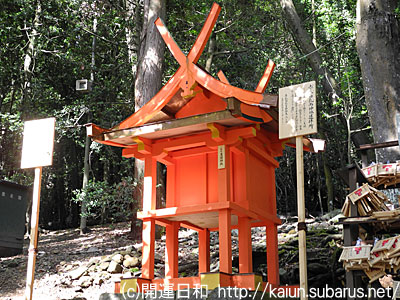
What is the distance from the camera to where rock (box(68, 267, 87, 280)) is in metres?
10.1

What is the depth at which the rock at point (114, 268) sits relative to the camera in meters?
9.92

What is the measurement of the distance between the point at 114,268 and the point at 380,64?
6690 mm

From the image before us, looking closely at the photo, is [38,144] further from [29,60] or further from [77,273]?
[29,60]

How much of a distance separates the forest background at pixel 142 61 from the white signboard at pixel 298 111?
22.8 ft

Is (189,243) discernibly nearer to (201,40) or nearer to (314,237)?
(314,237)

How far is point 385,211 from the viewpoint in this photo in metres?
5.36

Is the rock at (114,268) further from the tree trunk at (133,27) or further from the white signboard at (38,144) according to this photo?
the tree trunk at (133,27)

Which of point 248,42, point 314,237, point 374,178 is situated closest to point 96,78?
point 248,42

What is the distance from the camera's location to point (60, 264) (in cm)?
1134

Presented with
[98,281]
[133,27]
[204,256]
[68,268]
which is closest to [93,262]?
[68,268]

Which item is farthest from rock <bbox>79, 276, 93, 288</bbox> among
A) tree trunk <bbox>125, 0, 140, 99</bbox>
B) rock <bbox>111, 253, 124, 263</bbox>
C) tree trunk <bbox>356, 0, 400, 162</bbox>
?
tree trunk <bbox>125, 0, 140, 99</bbox>

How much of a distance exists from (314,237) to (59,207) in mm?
14232

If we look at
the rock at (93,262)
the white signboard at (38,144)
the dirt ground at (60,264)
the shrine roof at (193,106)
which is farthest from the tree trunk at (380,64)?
the rock at (93,262)

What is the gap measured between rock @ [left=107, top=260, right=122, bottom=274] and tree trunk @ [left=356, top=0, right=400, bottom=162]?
569cm
